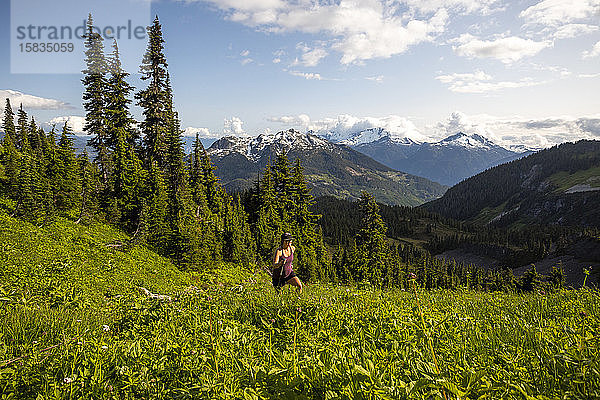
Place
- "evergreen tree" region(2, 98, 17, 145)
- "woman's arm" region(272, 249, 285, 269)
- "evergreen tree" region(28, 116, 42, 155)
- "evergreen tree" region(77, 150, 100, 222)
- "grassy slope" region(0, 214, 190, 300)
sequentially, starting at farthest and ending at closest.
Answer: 1. "evergreen tree" region(2, 98, 17, 145)
2. "evergreen tree" region(28, 116, 42, 155)
3. "evergreen tree" region(77, 150, 100, 222)
4. "grassy slope" region(0, 214, 190, 300)
5. "woman's arm" region(272, 249, 285, 269)

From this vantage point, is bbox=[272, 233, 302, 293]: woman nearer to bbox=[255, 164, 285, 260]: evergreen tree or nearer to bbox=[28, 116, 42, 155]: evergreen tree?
bbox=[255, 164, 285, 260]: evergreen tree

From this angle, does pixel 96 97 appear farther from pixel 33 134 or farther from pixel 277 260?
pixel 33 134

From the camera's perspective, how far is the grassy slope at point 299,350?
8.60 feet

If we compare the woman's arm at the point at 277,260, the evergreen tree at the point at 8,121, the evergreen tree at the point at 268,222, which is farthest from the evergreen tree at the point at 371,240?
the evergreen tree at the point at 8,121

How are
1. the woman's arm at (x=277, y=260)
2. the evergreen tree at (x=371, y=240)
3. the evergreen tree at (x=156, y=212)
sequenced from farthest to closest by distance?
the evergreen tree at (x=371, y=240), the evergreen tree at (x=156, y=212), the woman's arm at (x=277, y=260)

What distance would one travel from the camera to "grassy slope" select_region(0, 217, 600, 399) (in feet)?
8.60

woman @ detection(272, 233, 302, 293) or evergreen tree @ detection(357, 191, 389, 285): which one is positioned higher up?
woman @ detection(272, 233, 302, 293)

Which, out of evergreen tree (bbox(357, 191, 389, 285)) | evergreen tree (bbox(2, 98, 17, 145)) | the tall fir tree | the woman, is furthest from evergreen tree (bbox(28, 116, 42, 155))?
the woman

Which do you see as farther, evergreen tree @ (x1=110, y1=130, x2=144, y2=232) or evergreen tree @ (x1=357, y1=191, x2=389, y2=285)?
evergreen tree @ (x1=357, y1=191, x2=389, y2=285)

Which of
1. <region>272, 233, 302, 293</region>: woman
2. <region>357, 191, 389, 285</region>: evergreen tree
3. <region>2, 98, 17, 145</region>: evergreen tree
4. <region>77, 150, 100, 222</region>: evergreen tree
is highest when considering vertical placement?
<region>2, 98, 17, 145</region>: evergreen tree

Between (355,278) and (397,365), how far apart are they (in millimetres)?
38778

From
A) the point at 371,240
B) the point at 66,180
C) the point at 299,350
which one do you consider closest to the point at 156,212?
the point at 66,180

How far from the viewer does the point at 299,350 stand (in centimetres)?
392

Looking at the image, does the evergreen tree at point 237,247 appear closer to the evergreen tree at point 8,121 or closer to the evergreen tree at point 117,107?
the evergreen tree at point 117,107
